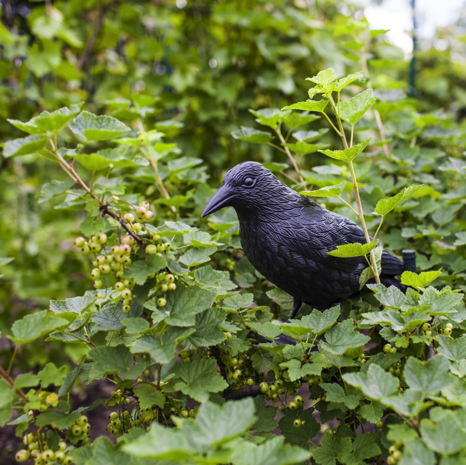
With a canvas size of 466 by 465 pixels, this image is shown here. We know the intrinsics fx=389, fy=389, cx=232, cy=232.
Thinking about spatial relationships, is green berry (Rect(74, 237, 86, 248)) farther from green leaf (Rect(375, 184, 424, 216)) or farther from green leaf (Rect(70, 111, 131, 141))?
green leaf (Rect(375, 184, 424, 216))

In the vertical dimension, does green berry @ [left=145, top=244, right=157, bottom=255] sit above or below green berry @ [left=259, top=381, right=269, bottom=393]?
above

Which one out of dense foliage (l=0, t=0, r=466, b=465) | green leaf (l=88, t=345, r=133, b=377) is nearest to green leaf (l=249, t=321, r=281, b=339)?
dense foliage (l=0, t=0, r=466, b=465)

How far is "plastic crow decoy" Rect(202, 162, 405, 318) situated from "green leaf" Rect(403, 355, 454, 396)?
0.27 metres

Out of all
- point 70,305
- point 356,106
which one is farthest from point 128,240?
point 356,106

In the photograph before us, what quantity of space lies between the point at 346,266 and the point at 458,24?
477 cm

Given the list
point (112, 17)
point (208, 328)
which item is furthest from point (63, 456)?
point (112, 17)

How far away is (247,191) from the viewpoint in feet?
2.49

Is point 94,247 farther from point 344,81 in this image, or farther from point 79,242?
point 344,81

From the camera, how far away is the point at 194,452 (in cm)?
41

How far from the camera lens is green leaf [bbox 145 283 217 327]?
23.3 inches

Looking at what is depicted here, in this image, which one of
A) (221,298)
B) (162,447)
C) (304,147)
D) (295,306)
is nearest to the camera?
(162,447)

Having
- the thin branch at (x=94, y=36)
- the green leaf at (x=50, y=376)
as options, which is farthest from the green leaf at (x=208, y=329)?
the thin branch at (x=94, y=36)

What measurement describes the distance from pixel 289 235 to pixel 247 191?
118 millimetres

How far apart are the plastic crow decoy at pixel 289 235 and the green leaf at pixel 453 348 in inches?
8.0
